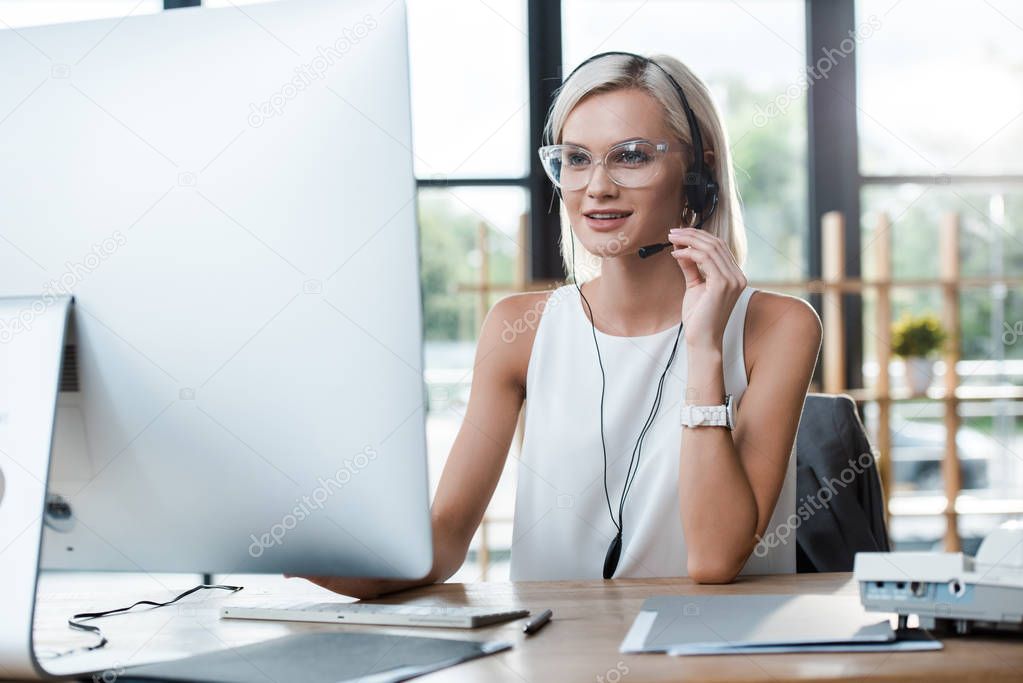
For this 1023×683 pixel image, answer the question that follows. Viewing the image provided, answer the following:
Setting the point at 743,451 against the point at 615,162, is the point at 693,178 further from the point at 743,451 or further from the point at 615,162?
the point at 743,451

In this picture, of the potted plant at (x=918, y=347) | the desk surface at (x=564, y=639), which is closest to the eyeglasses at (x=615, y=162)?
the desk surface at (x=564, y=639)

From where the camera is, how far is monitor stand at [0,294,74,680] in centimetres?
76

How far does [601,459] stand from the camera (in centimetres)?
161

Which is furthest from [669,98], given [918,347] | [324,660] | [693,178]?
[918,347]

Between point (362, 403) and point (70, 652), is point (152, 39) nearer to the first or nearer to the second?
point (362, 403)

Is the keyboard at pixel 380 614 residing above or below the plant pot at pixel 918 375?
below

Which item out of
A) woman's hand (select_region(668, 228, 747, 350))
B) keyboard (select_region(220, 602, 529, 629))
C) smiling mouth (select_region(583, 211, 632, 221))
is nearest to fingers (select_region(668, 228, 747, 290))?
woman's hand (select_region(668, 228, 747, 350))

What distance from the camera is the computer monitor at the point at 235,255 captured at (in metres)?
0.82

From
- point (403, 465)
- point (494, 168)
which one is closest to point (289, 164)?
point (403, 465)

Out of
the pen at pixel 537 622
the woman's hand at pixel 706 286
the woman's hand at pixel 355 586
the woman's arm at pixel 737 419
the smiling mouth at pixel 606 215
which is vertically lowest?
the woman's hand at pixel 355 586

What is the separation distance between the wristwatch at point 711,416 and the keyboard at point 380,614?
1.52 feet

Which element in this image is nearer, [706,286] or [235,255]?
[235,255]

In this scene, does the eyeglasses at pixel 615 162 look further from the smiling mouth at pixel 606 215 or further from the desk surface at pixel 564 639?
the desk surface at pixel 564 639

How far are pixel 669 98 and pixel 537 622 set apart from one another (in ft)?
3.12
